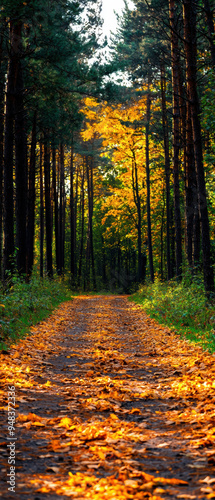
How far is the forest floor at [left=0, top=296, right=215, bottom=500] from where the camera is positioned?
307cm

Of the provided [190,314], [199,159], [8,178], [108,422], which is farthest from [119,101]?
[108,422]

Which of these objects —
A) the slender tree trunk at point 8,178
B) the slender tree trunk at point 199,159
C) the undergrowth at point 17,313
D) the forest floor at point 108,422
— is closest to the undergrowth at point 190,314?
the forest floor at point 108,422

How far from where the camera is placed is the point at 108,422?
462cm

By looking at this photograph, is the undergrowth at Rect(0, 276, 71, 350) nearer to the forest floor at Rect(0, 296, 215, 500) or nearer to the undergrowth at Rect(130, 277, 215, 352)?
the forest floor at Rect(0, 296, 215, 500)

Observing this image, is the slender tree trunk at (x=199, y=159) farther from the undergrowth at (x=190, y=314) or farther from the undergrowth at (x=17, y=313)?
the undergrowth at (x=17, y=313)

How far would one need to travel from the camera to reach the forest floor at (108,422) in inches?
121

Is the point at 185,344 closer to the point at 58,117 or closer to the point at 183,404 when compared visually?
the point at 183,404

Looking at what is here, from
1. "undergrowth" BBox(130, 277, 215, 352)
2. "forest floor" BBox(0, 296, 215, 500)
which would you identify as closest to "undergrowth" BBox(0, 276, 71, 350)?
"forest floor" BBox(0, 296, 215, 500)

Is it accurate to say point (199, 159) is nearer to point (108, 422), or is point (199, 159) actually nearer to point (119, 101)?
point (108, 422)

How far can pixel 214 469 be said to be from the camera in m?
3.30

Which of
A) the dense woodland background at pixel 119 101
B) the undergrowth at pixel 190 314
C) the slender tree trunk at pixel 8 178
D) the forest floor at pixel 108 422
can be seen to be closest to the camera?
the forest floor at pixel 108 422

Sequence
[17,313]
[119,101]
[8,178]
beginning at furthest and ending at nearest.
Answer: [119,101]
[8,178]
[17,313]

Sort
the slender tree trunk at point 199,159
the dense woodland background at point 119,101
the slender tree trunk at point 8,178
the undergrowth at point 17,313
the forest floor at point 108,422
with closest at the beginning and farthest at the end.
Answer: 1. the forest floor at point 108,422
2. the undergrowth at point 17,313
3. the slender tree trunk at point 199,159
4. the dense woodland background at point 119,101
5. the slender tree trunk at point 8,178

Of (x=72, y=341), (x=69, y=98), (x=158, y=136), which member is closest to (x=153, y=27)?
(x=158, y=136)
